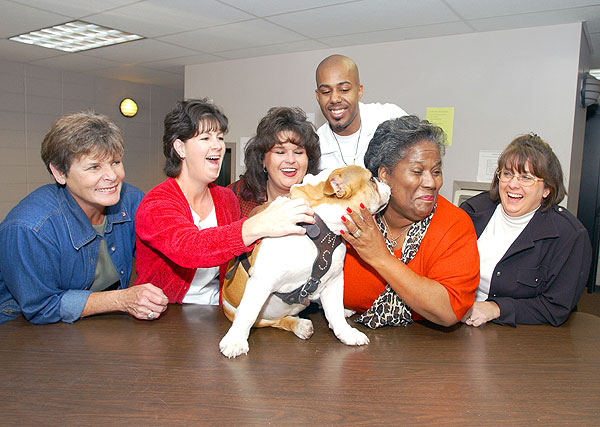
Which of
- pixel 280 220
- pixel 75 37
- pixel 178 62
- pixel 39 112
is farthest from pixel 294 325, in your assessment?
pixel 39 112

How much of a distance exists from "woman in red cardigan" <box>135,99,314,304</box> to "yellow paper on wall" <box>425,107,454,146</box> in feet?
9.63

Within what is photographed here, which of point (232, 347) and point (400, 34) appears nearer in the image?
point (232, 347)

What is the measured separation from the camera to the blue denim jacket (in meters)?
1.73

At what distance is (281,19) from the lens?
13.3 ft

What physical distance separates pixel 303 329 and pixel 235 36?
388cm

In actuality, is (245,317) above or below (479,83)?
below

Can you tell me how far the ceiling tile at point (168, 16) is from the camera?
3721 mm

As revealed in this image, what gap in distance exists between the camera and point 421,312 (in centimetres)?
165

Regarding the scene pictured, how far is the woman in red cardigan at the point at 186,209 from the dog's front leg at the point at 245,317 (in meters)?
0.21

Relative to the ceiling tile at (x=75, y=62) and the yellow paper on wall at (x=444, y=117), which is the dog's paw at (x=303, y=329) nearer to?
the yellow paper on wall at (x=444, y=117)

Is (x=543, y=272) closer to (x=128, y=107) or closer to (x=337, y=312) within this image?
(x=337, y=312)

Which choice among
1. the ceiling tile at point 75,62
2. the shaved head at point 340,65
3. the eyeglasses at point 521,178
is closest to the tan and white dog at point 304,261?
the eyeglasses at point 521,178

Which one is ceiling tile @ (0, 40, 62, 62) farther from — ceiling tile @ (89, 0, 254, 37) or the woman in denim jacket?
the woman in denim jacket

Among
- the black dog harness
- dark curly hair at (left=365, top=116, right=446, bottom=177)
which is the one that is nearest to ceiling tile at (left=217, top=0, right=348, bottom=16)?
dark curly hair at (left=365, top=116, right=446, bottom=177)
